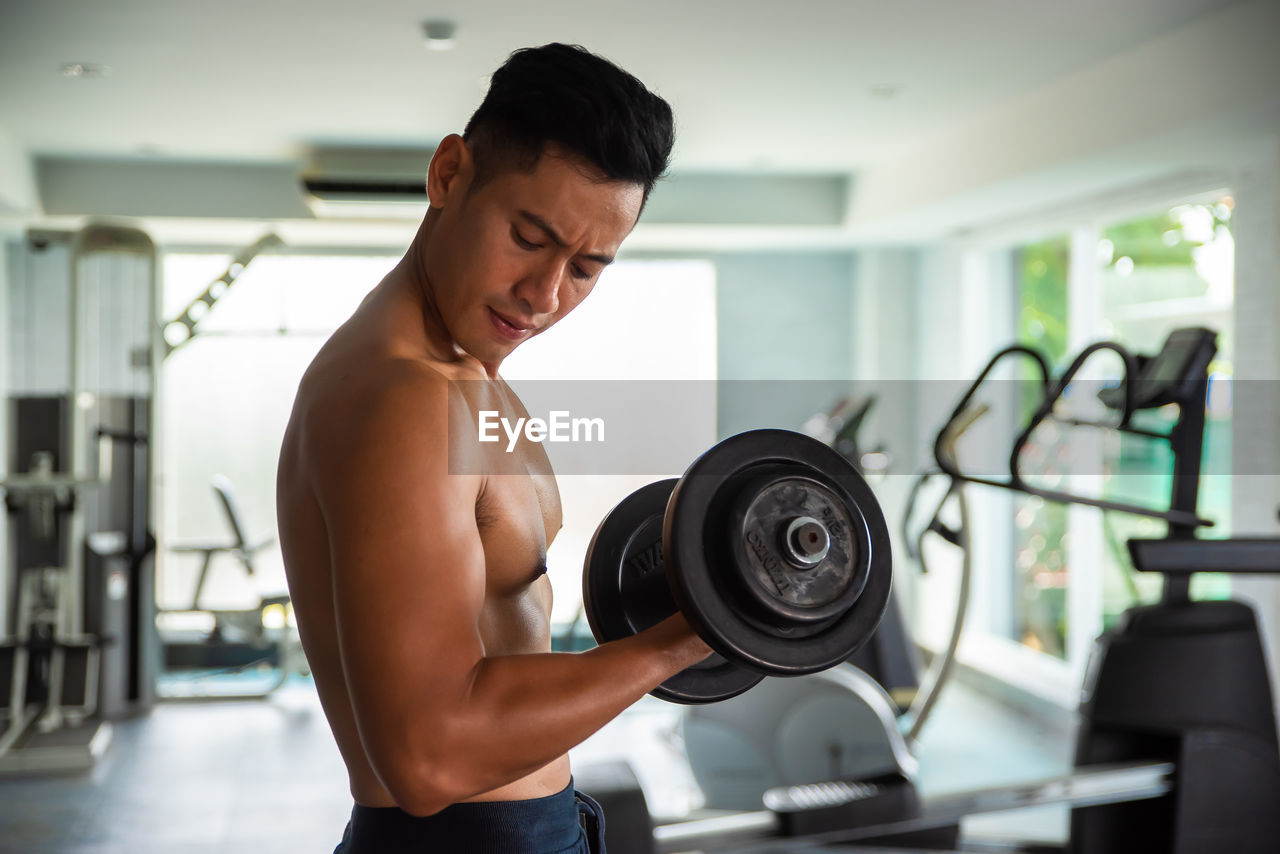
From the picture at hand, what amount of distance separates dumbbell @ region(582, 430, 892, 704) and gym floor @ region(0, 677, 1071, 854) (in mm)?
2760

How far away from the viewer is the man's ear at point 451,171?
3.10 ft

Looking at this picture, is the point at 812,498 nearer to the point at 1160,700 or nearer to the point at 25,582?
the point at 1160,700

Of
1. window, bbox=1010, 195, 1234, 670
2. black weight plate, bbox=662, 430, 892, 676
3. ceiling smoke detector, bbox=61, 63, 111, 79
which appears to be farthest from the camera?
window, bbox=1010, 195, 1234, 670

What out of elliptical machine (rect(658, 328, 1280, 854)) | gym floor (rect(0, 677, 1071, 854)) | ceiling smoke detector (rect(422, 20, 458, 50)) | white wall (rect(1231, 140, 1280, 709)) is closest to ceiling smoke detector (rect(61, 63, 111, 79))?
ceiling smoke detector (rect(422, 20, 458, 50))

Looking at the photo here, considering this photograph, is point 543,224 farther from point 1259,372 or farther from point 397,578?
point 1259,372

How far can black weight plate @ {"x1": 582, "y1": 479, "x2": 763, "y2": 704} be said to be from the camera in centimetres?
105

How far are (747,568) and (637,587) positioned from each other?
23 cm

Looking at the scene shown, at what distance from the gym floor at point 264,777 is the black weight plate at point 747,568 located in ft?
9.05

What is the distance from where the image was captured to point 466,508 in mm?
807

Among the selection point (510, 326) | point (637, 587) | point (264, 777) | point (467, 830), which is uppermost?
point (510, 326)

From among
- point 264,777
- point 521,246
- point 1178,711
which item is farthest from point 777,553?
point 264,777

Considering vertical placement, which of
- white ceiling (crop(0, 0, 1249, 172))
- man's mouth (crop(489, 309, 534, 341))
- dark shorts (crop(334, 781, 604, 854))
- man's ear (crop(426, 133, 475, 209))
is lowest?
dark shorts (crop(334, 781, 604, 854))

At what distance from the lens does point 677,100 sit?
4.07 m

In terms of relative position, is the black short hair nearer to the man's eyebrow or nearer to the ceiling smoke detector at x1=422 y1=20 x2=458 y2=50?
the man's eyebrow
